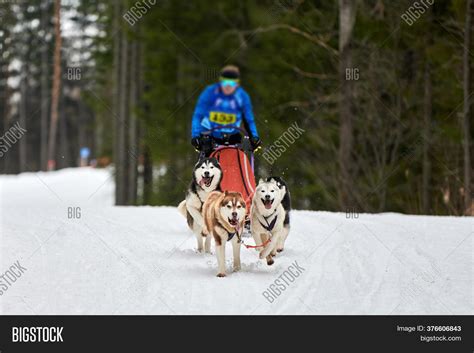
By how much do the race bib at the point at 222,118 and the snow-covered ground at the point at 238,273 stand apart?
161 cm

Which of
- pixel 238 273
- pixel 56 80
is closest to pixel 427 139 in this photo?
pixel 238 273

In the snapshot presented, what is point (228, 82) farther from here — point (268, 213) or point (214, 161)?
point (268, 213)

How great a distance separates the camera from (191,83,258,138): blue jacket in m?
7.21

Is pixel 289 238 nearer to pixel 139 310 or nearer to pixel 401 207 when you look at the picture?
pixel 139 310

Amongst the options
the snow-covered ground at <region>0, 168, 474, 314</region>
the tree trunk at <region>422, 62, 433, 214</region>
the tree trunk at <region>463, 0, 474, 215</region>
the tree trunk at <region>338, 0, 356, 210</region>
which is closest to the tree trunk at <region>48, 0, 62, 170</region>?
the tree trunk at <region>338, 0, 356, 210</region>

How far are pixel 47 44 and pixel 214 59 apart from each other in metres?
25.4

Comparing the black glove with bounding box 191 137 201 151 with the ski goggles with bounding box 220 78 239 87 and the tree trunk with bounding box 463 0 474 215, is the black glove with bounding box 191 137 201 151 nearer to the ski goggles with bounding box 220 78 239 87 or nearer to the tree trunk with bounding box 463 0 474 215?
the ski goggles with bounding box 220 78 239 87

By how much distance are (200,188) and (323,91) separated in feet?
32.2

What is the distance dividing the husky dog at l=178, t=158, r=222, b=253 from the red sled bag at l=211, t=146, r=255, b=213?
0.87 feet

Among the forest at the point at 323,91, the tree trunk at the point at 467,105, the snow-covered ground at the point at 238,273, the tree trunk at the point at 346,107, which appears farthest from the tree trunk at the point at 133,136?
the tree trunk at the point at 467,105

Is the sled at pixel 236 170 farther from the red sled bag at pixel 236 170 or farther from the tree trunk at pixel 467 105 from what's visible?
the tree trunk at pixel 467 105

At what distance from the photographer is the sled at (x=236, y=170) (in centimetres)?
727

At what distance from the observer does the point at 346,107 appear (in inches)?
580
